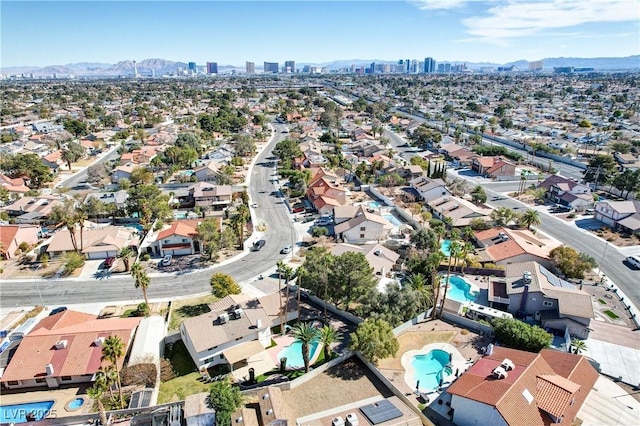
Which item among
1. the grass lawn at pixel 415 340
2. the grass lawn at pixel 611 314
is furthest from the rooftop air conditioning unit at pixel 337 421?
the grass lawn at pixel 611 314

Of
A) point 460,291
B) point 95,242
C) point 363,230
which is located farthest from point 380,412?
point 95,242

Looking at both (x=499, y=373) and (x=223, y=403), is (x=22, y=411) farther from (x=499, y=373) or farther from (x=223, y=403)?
(x=499, y=373)

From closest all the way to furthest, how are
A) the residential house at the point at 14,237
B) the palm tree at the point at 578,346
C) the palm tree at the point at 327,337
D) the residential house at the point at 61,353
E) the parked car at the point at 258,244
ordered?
the residential house at the point at 61,353, the palm tree at the point at 327,337, the palm tree at the point at 578,346, the residential house at the point at 14,237, the parked car at the point at 258,244

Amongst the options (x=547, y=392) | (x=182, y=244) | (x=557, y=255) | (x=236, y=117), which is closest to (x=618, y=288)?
(x=557, y=255)

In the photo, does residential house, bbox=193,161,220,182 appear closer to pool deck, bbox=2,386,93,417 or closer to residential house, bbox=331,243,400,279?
residential house, bbox=331,243,400,279

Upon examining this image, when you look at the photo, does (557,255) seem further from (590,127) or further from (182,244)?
(590,127)

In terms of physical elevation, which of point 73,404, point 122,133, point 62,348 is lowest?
point 73,404

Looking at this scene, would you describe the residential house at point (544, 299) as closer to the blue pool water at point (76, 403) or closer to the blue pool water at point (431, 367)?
the blue pool water at point (431, 367)
